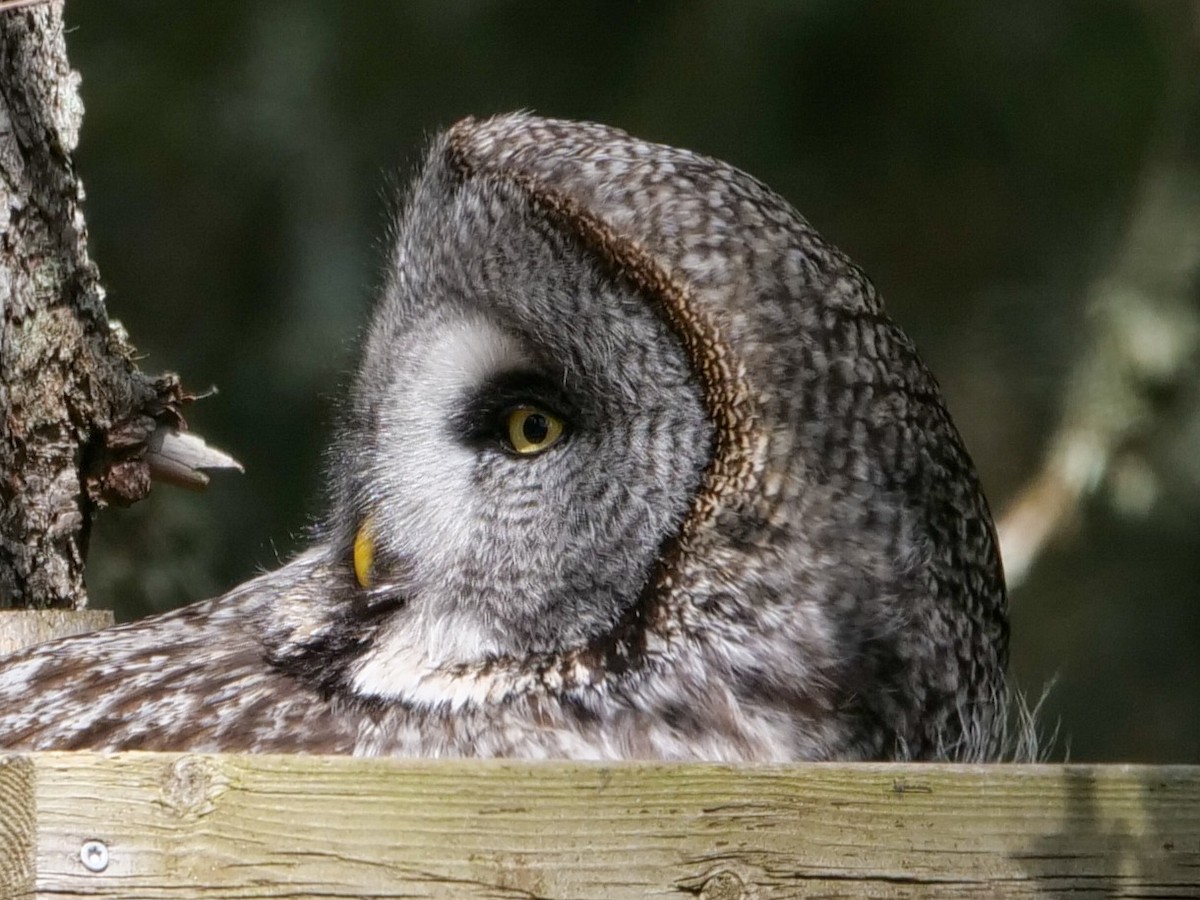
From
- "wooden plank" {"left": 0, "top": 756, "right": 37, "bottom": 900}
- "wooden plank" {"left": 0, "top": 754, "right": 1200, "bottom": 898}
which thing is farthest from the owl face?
"wooden plank" {"left": 0, "top": 756, "right": 37, "bottom": 900}

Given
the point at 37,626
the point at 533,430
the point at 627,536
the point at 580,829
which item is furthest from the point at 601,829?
the point at 37,626

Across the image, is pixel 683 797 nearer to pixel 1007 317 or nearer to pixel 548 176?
pixel 548 176

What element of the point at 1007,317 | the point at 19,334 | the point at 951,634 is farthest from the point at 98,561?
the point at 1007,317

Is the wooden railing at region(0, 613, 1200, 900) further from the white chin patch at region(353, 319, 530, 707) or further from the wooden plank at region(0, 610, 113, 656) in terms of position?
the wooden plank at region(0, 610, 113, 656)

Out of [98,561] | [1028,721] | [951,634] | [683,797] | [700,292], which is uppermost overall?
[700,292]

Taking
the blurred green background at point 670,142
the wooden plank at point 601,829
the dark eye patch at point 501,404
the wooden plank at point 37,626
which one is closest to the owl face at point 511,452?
the dark eye patch at point 501,404

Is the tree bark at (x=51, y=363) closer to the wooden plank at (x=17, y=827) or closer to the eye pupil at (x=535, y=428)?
the eye pupil at (x=535, y=428)

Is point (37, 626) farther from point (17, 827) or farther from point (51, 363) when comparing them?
point (17, 827)
